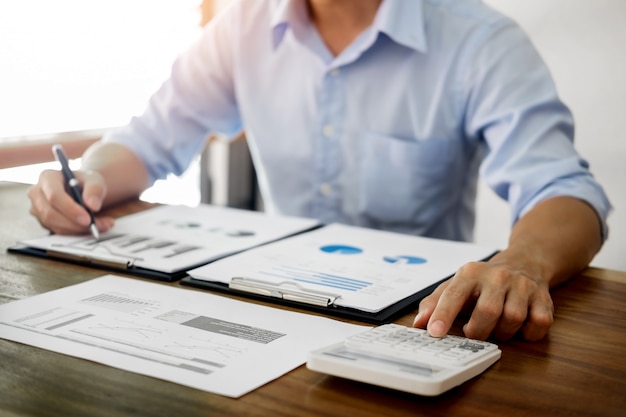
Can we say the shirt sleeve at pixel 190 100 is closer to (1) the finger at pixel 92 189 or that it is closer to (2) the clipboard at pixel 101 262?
(1) the finger at pixel 92 189

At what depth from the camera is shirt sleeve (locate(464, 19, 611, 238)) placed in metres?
1.21

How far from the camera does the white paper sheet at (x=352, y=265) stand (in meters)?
0.90

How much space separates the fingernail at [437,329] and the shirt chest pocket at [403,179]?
2.59ft

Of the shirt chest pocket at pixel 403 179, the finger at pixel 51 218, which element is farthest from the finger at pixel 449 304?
the shirt chest pocket at pixel 403 179

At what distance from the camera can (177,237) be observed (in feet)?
3.79

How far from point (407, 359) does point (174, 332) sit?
235 mm

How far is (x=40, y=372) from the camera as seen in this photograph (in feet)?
2.24

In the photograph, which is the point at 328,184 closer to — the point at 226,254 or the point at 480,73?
the point at 480,73

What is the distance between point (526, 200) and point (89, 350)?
749mm

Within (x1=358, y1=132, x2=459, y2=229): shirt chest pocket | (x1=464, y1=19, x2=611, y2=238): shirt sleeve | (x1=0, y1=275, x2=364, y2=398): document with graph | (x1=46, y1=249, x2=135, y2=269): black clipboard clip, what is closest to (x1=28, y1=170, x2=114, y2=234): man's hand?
(x1=46, y1=249, x2=135, y2=269): black clipboard clip

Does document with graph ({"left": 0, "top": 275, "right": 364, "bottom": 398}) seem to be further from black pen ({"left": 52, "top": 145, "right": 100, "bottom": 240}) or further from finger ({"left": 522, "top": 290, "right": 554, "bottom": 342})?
black pen ({"left": 52, "top": 145, "right": 100, "bottom": 240})

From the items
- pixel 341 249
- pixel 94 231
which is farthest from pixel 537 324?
pixel 94 231

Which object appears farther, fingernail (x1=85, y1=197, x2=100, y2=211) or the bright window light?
the bright window light

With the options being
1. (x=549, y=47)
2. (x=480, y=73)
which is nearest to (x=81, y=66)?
(x=549, y=47)
